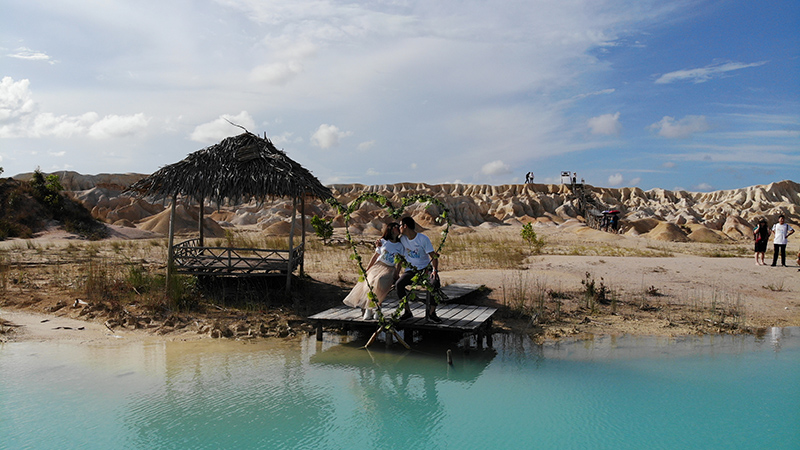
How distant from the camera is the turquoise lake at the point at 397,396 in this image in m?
5.46

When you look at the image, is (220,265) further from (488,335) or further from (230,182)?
(488,335)

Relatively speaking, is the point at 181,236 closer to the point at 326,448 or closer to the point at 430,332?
the point at 430,332

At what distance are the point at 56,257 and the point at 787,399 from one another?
18.3 metres

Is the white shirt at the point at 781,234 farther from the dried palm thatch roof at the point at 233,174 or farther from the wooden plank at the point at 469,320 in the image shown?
the dried palm thatch roof at the point at 233,174

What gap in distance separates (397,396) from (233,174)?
5.82 metres

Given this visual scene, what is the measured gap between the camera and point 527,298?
441 inches

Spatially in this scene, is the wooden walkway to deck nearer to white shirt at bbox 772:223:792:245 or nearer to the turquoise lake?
the turquoise lake

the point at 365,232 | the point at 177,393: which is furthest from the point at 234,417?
the point at 365,232

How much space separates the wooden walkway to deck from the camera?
774cm

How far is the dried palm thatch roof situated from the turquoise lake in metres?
3.23

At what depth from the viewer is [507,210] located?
211 feet

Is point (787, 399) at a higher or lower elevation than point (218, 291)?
lower

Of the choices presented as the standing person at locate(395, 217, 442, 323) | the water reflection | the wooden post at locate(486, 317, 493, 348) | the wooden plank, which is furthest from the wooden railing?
the wooden post at locate(486, 317, 493, 348)

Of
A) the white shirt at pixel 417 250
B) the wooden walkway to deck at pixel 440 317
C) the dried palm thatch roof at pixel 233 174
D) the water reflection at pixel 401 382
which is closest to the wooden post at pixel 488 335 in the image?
the wooden walkway to deck at pixel 440 317
